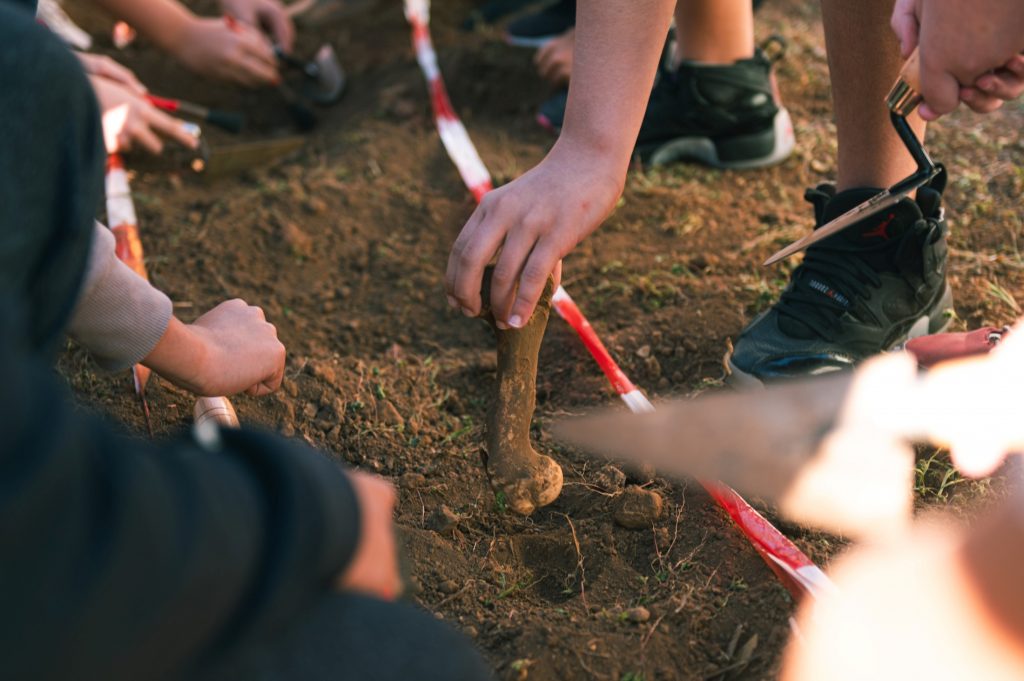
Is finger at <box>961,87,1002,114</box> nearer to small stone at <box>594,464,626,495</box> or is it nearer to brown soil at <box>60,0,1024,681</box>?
brown soil at <box>60,0,1024,681</box>

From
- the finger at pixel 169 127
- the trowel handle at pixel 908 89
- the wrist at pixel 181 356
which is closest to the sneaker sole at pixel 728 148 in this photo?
the trowel handle at pixel 908 89

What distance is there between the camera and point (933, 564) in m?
1.07

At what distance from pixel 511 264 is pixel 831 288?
2.47 ft

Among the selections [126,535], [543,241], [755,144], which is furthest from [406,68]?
[126,535]

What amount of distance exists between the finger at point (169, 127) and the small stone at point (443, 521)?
1.67 meters

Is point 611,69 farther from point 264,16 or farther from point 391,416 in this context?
point 264,16

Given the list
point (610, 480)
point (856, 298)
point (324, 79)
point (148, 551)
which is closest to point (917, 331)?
point (856, 298)

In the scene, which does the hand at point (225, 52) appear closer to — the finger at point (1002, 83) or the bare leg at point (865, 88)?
the bare leg at point (865, 88)

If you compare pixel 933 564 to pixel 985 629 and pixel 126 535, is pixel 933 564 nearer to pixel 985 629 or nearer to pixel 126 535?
pixel 985 629

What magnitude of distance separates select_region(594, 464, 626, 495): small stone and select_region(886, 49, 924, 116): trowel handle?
74 cm

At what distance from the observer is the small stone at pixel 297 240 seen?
2.40 meters

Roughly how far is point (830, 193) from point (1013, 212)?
2.39 feet

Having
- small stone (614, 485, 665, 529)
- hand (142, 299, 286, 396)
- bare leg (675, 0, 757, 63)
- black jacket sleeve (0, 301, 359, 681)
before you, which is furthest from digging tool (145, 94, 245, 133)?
black jacket sleeve (0, 301, 359, 681)

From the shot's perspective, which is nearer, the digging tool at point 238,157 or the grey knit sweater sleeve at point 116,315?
the grey knit sweater sleeve at point 116,315
